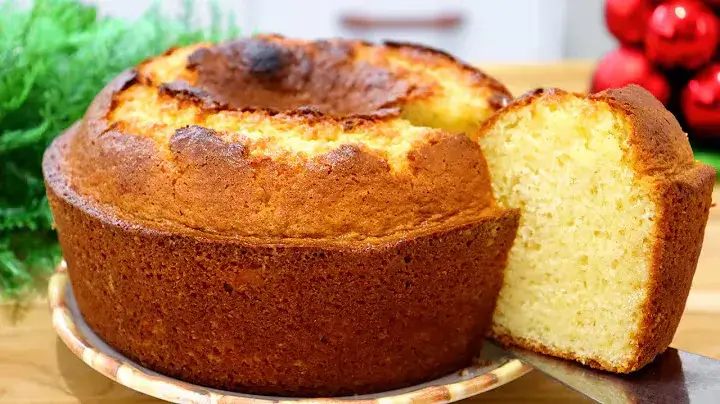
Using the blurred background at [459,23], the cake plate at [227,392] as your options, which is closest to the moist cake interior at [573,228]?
the cake plate at [227,392]

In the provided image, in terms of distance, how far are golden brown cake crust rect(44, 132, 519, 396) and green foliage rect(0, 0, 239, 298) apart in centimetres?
55

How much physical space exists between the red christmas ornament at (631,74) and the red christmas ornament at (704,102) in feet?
0.24

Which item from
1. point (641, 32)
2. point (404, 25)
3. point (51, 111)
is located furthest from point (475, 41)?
point (51, 111)

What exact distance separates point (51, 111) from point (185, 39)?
62 cm

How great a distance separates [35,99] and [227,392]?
3.75ft

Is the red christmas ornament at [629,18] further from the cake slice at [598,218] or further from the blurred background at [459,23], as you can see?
the blurred background at [459,23]

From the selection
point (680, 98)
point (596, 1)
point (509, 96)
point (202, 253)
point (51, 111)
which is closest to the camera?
point (202, 253)

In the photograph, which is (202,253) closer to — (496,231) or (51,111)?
(496,231)

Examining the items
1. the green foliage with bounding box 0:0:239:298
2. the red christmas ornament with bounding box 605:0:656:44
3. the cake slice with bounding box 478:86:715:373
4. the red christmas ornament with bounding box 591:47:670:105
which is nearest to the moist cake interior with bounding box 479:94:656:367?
the cake slice with bounding box 478:86:715:373

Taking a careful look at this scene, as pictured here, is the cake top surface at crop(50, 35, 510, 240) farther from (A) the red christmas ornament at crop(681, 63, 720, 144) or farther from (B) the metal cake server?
(A) the red christmas ornament at crop(681, 63, 720, 144)

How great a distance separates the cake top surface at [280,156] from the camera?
115 centimetres

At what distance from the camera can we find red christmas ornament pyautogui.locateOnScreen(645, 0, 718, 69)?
7.41 ft

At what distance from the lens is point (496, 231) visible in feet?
4.06

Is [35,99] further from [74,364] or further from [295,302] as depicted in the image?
[295,302]
